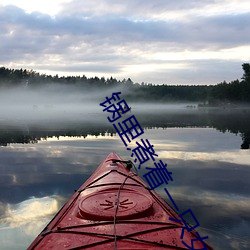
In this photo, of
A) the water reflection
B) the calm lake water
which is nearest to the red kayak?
the calm lake water

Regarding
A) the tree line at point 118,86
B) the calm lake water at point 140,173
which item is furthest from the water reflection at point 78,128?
the tree line at point 118,86

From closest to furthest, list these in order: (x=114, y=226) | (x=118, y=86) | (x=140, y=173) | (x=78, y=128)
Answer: (x=114, y=226) → (x=140, y=173) → (x=78, y=128) → (x=118, y=86)

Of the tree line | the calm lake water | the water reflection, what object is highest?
the tree line

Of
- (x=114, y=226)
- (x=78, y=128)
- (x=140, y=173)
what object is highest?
(x=114, y=226)

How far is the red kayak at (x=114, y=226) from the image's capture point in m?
4.18

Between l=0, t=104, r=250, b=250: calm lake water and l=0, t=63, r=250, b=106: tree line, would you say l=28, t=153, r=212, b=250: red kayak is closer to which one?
l=0, t=104, r=250, b=250: calm lake water

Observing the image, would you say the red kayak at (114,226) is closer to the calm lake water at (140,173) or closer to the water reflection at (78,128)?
the calm lake water at (140,173)

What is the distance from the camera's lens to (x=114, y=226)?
438 cm

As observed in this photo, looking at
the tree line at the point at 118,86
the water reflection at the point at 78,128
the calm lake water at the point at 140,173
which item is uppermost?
the tree line at the point at 118,86

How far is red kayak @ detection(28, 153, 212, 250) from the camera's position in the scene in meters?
4.18

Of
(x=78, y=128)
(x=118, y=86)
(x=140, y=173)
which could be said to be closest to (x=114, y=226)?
(x=140, y=173)

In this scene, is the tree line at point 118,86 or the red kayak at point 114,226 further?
the tree line at point 118,86

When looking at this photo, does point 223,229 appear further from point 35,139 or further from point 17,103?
point 17,103

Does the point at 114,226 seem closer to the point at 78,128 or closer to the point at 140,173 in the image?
the point at 140,173
